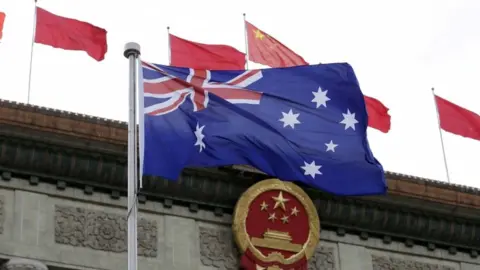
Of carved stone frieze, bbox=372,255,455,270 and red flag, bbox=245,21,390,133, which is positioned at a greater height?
red flag, bbox=245,21,390,133

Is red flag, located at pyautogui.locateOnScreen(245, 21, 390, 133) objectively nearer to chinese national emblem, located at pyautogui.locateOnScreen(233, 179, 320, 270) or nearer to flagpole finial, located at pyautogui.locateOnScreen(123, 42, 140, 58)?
Result: chinese national emblem, located at pyautogui.locateOnScreen(233, 179, 320, 270)

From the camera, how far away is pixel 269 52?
2986cm

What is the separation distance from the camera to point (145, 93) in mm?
21172

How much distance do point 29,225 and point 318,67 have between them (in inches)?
241

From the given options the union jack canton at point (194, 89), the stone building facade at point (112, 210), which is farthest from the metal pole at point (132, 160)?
the stone building facade at point (112, 210)

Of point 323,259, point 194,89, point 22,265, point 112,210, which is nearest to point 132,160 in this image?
point 194,89

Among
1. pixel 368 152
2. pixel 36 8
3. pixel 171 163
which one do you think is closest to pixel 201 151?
pixel 171 163

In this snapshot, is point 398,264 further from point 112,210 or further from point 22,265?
point 22,265

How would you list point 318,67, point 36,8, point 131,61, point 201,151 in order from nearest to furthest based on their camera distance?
1. point 131,61
2. point 201,151
3. point 318,67
4. point 36,8

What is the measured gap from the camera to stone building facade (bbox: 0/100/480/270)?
24.9 meters

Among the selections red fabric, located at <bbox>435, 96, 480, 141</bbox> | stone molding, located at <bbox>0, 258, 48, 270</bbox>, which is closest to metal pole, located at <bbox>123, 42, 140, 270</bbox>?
stone molding, located at <bbox>0, 258, 48, 270</bbox>

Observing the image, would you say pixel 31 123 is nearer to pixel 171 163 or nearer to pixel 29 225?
pixel 29 225

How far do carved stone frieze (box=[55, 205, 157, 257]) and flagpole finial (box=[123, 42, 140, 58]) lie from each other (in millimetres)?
5666

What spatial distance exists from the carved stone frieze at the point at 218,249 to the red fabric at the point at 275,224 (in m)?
0.29
